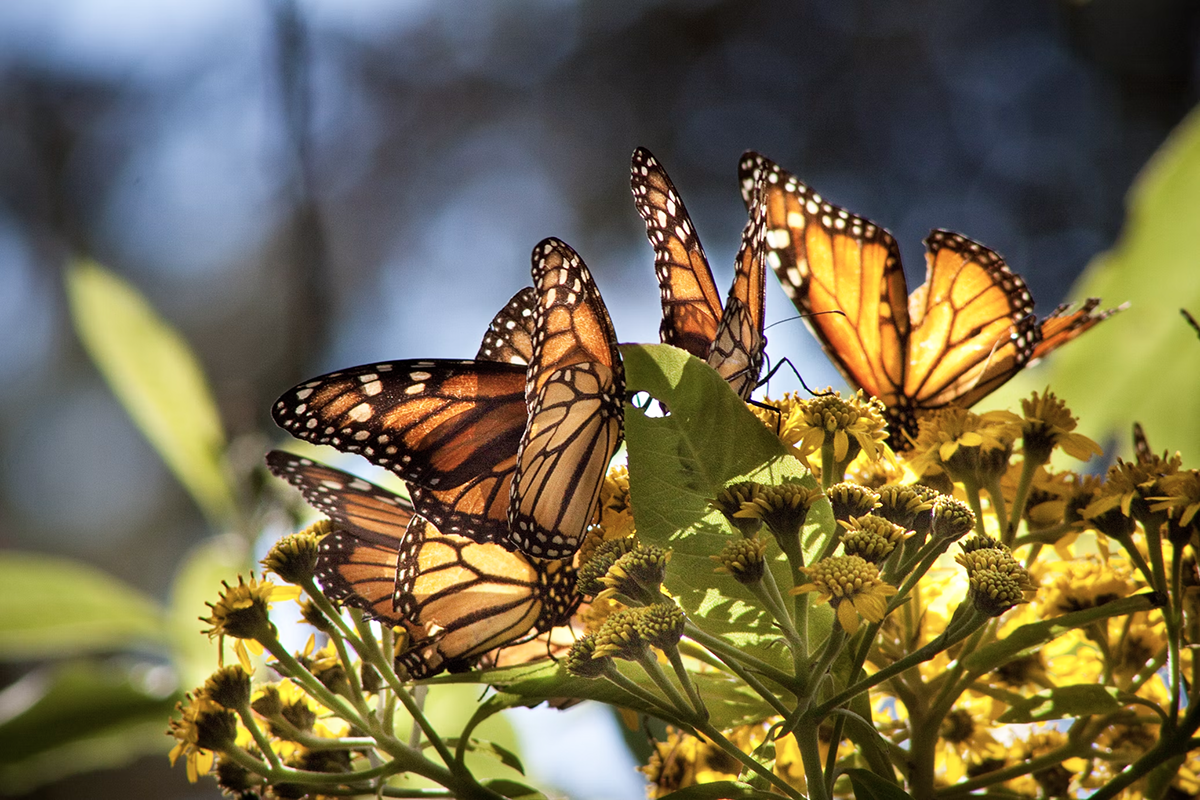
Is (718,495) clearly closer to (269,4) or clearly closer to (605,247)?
(269,4)

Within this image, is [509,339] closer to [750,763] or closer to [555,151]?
[750,763]

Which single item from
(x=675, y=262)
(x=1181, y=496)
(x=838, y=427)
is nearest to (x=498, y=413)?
(x=675, y=262)

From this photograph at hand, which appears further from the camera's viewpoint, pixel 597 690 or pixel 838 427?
pixel 838 427

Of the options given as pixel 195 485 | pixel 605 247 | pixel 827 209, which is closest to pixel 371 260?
pixel 605 247

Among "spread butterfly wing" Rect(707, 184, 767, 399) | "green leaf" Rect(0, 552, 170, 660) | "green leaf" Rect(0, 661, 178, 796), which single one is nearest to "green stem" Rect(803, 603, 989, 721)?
"spread butterfly wing" Rect(707, 184, 767, 399)

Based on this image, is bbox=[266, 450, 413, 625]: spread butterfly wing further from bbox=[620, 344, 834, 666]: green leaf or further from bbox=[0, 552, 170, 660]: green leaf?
bbox=[0, 552, 170, 660]: green leaf
